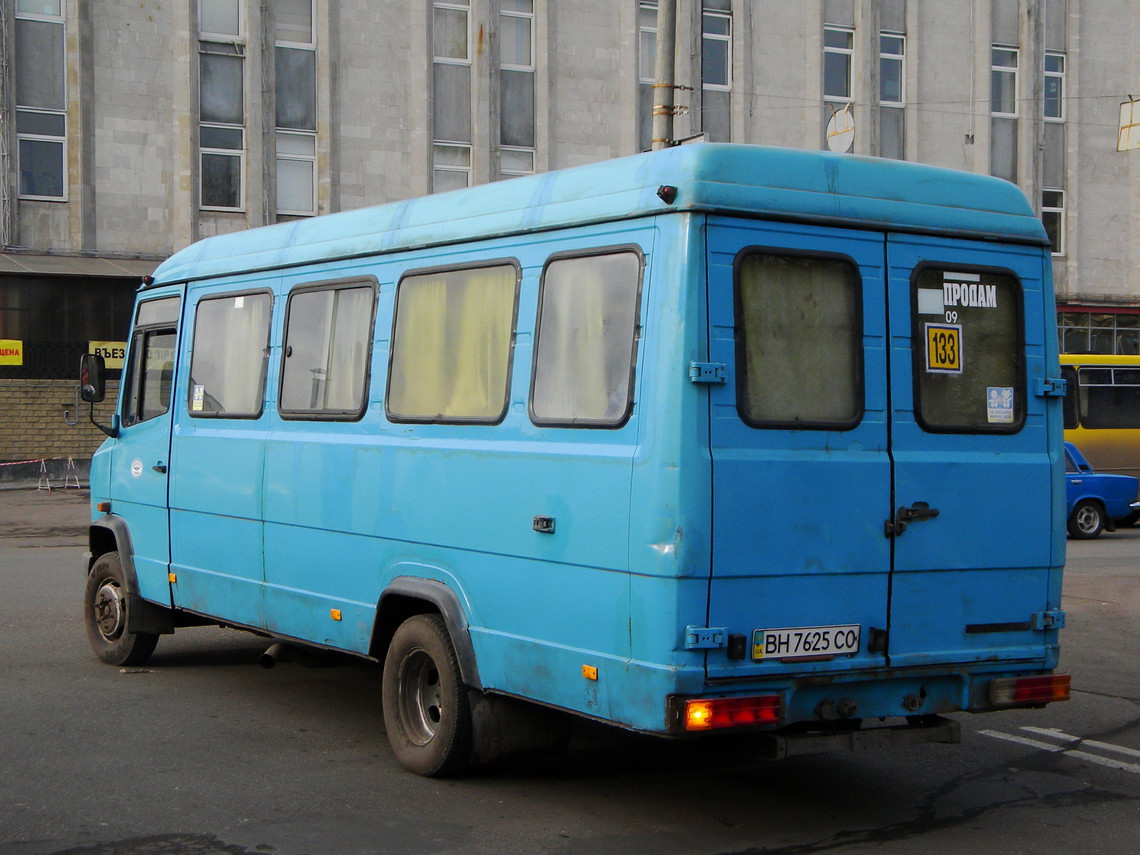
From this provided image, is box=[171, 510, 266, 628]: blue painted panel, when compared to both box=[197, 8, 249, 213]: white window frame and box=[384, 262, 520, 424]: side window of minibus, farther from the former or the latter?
box=[197, 8, 249, 213]: white window frame

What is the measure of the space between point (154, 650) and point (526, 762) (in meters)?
4.11

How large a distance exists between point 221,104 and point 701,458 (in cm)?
2827

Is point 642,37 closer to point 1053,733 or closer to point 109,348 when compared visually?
point 109,348

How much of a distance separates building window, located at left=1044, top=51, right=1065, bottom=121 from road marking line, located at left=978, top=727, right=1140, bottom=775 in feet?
111

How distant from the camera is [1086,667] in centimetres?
1057

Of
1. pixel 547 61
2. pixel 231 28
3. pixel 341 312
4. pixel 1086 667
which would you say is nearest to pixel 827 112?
pixel 547 61

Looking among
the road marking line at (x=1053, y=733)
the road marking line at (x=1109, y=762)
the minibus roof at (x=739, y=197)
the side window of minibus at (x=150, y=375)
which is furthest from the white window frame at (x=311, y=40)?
the road marking line at (x=1109, y=762)

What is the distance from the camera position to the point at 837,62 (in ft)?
122

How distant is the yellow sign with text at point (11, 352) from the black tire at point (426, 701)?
84.5 feet

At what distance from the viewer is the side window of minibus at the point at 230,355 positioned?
8602 mm

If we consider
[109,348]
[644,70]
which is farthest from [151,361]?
[644,70]

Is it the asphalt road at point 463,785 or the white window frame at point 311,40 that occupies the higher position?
the white window frame at point 311,40

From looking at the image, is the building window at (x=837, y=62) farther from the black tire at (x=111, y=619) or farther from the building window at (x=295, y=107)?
the black tire at (x=111, y=619)

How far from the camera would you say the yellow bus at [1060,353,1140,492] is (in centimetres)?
2779
